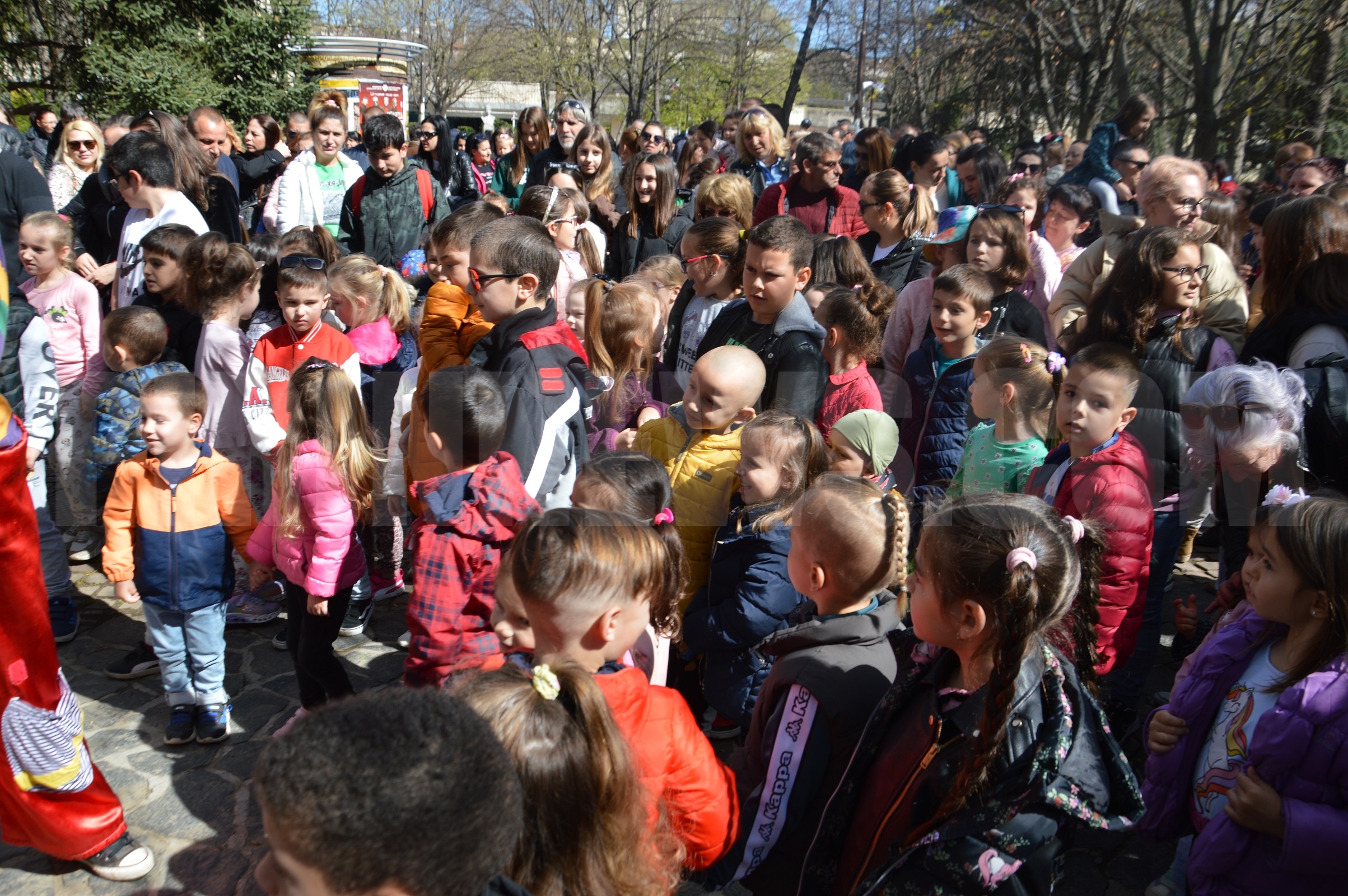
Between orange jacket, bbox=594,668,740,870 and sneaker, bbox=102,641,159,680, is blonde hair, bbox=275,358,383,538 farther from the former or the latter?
orange jacket, bbox=594,668,740,870

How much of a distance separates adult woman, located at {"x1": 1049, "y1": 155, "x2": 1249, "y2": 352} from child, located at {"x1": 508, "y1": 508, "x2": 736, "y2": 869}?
2.78 meters

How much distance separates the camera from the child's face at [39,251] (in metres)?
4.88

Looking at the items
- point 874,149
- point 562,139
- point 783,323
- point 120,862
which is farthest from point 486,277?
point 562,139

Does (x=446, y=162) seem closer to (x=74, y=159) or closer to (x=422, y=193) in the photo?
(x=422, y=193)

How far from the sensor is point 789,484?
126 inches

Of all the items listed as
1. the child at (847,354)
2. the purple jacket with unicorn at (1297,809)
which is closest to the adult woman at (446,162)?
the child at (847,354)

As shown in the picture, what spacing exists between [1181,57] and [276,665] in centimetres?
2211

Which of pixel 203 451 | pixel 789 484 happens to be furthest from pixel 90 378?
pixel 789 484

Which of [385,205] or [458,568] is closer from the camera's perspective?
[458,568]

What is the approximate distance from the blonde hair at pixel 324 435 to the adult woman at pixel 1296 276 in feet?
11.7

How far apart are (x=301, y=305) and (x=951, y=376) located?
123 inches

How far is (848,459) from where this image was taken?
3.62m

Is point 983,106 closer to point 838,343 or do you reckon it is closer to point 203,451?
point 838,343

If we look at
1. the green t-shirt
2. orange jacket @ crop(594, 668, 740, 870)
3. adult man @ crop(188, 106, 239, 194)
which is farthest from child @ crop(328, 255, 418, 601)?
orange jacket @ crop(594, 668, 740, 870)
